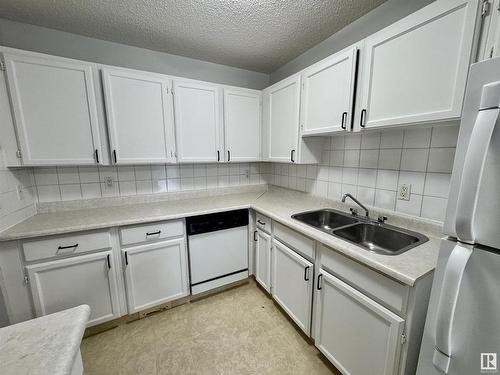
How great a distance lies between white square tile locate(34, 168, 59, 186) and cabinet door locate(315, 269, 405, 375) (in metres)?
2.29

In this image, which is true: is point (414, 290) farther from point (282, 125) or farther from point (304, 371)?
point (282, 125)

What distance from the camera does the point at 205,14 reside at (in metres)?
1.49

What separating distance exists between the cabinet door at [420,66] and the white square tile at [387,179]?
17.2 inches

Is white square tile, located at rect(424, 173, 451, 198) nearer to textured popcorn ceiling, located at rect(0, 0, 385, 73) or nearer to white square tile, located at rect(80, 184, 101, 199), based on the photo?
textured popcorn ceiling, located at rect(0, 0, 385, 73)

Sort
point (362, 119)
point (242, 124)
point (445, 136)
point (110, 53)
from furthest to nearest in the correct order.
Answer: point (242, 124), point (110, 53), point (362, 119), point (445, 136)

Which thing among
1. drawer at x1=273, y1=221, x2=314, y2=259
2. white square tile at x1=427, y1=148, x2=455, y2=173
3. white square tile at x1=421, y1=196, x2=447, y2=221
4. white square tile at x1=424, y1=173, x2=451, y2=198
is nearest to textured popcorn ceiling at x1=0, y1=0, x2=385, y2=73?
white square tile at x1=427, y1=148, x2=455, y2=173

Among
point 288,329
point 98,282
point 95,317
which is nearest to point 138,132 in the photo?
point 98,282

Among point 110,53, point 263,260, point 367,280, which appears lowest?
point 263,260

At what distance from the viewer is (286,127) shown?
2.00m

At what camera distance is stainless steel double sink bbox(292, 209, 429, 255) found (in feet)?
4.24

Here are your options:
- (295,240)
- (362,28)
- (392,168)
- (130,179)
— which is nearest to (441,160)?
(392,168)

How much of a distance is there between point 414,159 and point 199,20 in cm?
185

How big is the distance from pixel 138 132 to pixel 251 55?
4.56 ft

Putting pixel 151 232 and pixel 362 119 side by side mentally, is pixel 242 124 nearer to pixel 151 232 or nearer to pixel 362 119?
pixel 362 119
